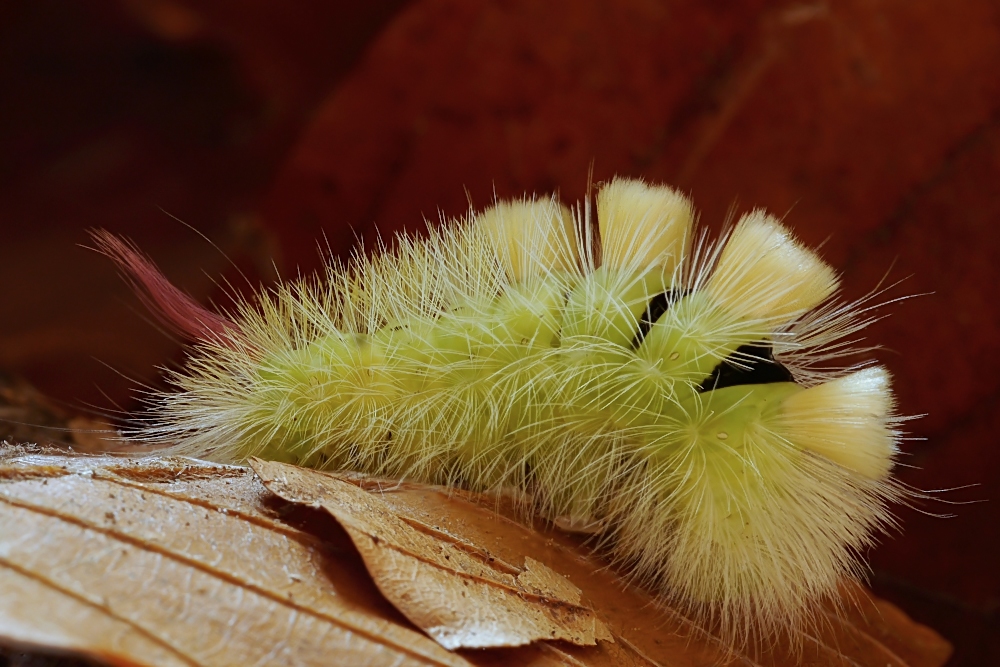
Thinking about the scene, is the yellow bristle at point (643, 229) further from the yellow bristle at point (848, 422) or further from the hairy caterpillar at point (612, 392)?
the yellow bristle at point (848, 422)

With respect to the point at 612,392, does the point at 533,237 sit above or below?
above

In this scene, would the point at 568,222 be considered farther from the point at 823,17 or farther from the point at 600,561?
the point at 823,17

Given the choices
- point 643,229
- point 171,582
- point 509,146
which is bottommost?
point 171,582

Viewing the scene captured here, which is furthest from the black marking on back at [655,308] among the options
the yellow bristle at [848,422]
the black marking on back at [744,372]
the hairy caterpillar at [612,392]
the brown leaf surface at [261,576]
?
the brown leaf surface at [261,576]

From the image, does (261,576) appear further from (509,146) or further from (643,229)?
(509,146)

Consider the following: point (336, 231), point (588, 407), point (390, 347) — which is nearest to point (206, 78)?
point (336, 231)

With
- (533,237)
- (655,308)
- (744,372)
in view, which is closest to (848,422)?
(744,372)
